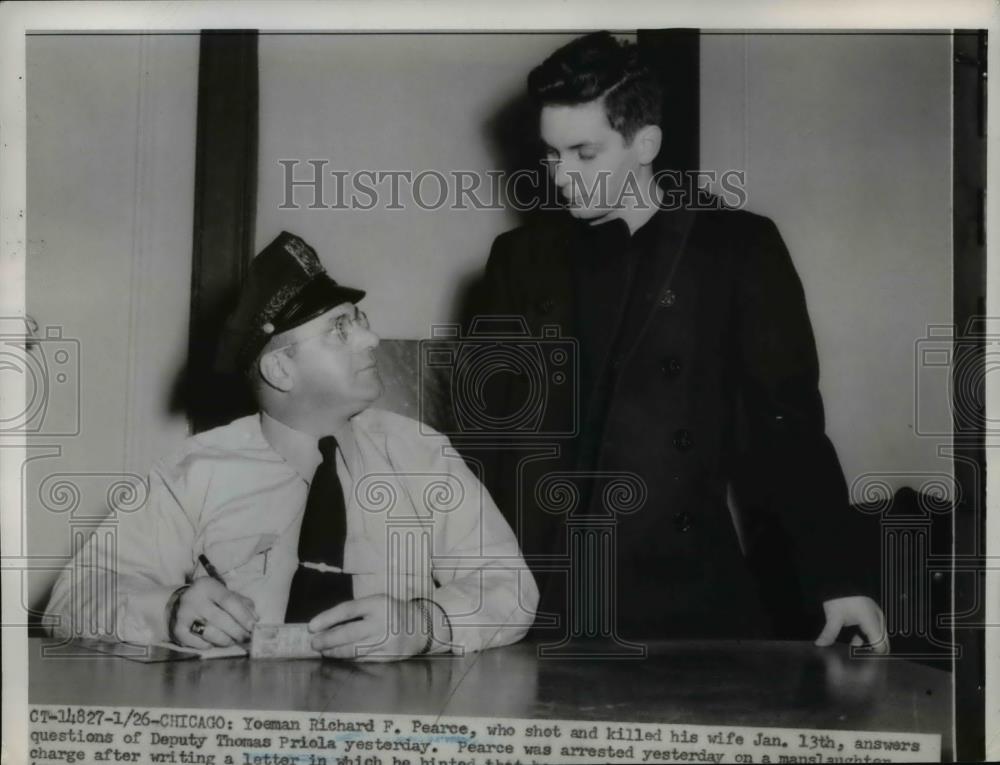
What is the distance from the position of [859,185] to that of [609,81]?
0.53 metres

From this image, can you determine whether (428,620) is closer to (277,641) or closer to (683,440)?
(277,641)

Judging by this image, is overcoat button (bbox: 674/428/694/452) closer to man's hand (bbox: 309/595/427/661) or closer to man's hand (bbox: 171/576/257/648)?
man's hand (bbox: 309/595/427/661)

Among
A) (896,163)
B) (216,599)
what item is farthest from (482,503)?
(896,163)

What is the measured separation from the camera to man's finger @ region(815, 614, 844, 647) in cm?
202

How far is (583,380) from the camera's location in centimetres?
203

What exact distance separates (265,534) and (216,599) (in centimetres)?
15

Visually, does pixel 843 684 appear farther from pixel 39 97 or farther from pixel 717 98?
pixel 39 97

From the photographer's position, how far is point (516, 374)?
6.69 ft

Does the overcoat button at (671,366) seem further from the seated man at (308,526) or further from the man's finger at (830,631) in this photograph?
the man's finger at (830,631)

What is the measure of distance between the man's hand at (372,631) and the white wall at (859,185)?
3.02ft

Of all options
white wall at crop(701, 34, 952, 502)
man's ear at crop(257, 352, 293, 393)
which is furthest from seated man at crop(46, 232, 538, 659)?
white wall at crop(701, 34, 952, 502)

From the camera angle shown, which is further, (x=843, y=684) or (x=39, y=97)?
(x=39, y=97)

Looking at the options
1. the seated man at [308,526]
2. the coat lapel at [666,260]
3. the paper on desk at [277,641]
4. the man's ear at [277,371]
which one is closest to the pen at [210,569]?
the seated man at [308,526]

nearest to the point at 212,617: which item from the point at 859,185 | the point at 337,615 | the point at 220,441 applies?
the point at 337,615
